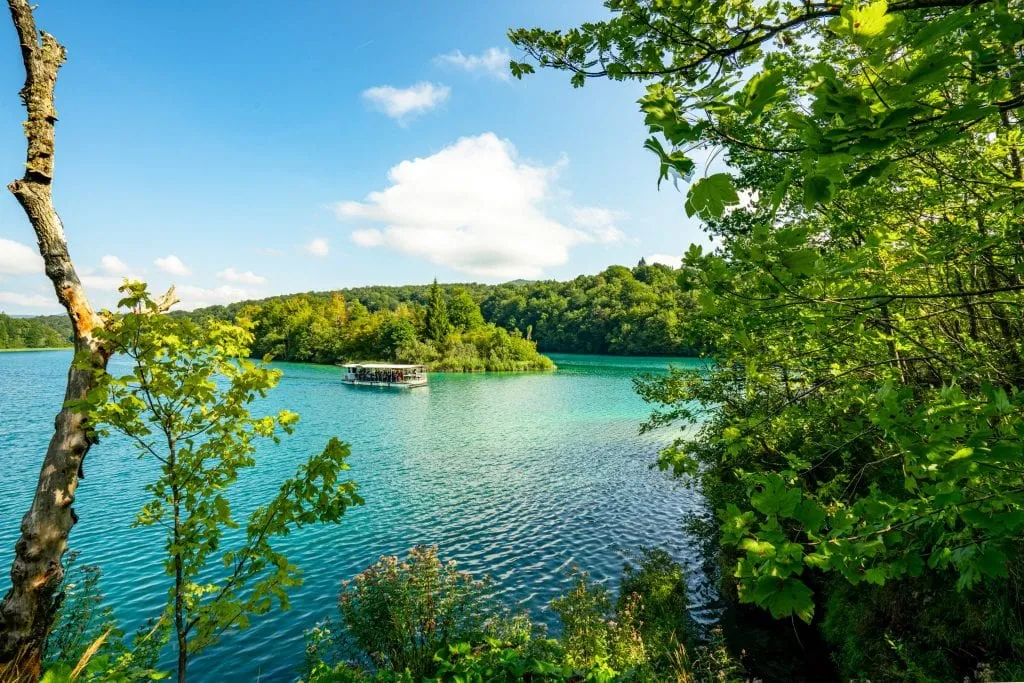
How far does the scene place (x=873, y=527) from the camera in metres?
1.97

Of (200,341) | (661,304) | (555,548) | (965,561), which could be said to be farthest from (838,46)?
(661,304)

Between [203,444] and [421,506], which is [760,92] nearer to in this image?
[203,444]

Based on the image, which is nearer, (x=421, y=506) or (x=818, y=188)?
(x=818, y=188)

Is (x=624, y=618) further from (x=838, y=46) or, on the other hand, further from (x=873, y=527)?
(x=838, y=46)

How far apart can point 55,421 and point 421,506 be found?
14.0 metres

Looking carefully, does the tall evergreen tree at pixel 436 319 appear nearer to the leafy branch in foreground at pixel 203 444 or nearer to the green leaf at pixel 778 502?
the leafy branch in foreground at pixel 203 444

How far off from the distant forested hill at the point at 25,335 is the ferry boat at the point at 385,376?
128320mm

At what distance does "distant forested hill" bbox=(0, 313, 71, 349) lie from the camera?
437 feet

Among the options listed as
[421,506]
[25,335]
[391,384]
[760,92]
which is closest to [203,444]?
[760,92]

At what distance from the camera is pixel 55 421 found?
12.0ft

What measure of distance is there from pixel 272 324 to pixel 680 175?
11401 cm

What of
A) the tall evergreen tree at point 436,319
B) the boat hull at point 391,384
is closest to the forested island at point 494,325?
the tall evergreen tree at point 436,319

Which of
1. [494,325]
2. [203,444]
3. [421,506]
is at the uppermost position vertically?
[494,325]

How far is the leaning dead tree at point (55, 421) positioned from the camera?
11.4ft
